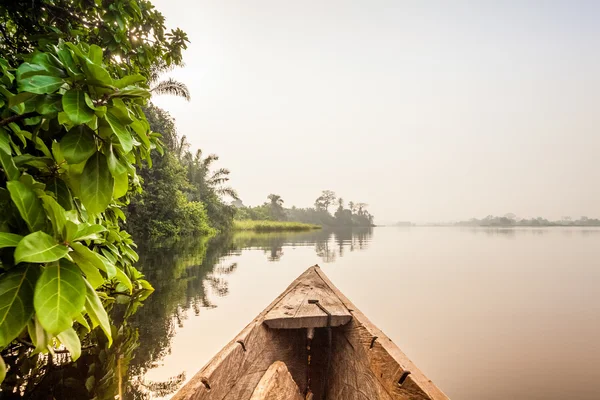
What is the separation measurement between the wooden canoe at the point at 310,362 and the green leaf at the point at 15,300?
0.61 meters

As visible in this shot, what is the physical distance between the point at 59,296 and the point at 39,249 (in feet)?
0.34

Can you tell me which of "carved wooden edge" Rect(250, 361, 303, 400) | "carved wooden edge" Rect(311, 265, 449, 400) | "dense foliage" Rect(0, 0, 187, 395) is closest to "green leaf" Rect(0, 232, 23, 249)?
"dense foliage" Rect(0, 0, 187, 395)

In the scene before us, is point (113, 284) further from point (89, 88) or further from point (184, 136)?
point (184, 136)

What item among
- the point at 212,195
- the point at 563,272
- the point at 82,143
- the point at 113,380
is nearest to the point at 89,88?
the point at 82,143

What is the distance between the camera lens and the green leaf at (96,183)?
0.73 m

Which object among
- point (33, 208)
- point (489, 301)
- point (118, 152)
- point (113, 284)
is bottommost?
point (489, 301)

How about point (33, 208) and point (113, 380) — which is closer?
point (33, 208)

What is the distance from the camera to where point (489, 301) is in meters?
5.20

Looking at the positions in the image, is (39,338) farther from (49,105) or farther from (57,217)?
(49,105)

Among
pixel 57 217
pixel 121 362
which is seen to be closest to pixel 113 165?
pixel 57 217

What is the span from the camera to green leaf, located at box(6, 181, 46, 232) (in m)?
0.65

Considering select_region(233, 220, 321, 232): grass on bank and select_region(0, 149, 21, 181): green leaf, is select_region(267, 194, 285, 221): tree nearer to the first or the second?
select_region(233, 220, 321, 232): grass on bank

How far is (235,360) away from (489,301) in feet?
17.5

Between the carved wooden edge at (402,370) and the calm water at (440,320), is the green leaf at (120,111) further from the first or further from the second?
the calm water at (440,320)
